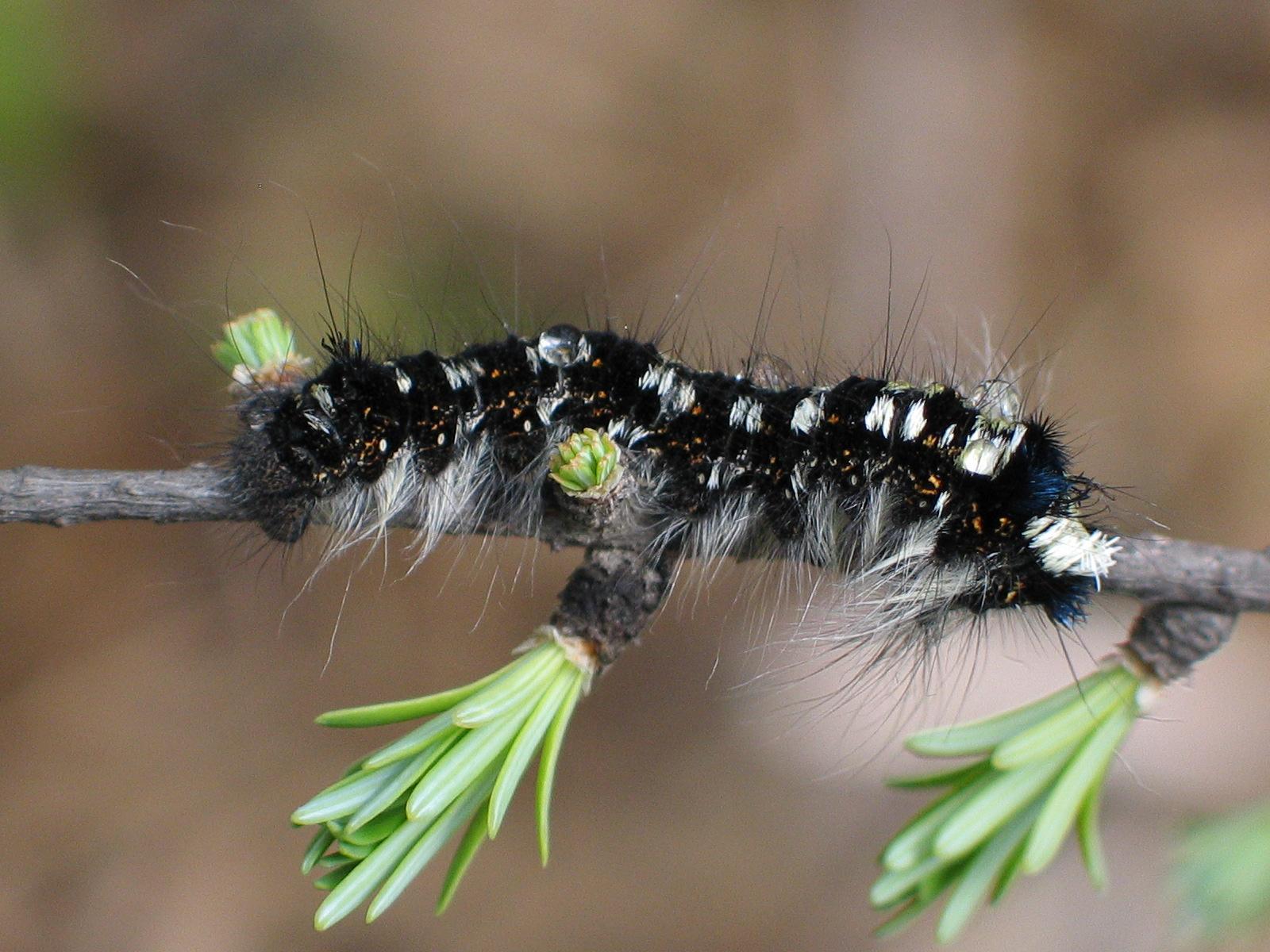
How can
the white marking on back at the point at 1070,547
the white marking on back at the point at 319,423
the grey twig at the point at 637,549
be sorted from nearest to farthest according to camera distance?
the grey twig at the point at 637,549 → the white marking on back at the point at 1070,547 → the white marking on back at the point at 319,423

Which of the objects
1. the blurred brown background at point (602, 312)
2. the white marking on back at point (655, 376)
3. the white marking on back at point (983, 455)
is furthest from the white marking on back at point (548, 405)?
the blurred brown background at point (602, 312)

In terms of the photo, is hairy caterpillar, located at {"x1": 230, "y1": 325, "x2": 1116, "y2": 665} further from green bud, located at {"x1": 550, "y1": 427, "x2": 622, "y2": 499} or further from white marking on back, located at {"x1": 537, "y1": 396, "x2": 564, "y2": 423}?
green bud, located at {"x1": 550, "y1": 427, "x2": 622, "y2": 499}

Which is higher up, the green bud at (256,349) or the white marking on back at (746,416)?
the white marking on back at (746,416)

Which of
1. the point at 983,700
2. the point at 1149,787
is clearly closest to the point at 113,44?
the point at 983,700

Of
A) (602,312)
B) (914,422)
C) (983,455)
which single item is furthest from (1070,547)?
(602,312)

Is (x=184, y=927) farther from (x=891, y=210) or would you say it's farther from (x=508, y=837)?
(x=891, y=210)

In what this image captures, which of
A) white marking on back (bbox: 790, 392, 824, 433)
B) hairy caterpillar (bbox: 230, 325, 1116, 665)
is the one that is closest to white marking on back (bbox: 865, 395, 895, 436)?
hairy caterpillar (bbox: 230, 325, 1116, 665)

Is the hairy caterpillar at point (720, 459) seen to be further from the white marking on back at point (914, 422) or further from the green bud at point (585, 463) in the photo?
the green bud at point (585, 463)
